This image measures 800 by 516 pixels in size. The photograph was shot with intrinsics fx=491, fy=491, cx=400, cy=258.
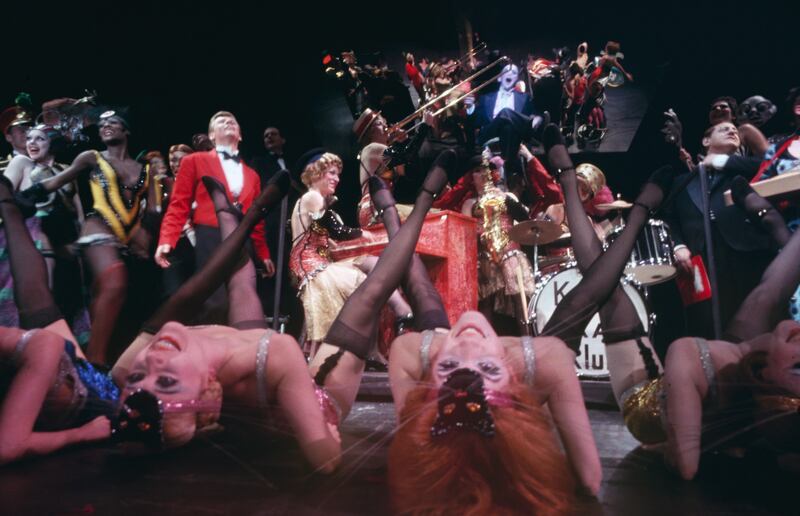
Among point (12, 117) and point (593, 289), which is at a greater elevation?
point (12, 117)

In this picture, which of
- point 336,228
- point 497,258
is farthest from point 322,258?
point 497,258

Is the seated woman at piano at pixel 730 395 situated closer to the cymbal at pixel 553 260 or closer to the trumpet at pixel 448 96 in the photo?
the cymbal at pixel 553 260

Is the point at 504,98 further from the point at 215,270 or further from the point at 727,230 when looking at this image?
the point at 215,270

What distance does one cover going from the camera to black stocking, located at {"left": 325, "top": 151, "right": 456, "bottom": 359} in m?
1.57

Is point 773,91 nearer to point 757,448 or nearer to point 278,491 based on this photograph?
point 757,448

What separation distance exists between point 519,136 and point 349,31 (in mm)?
2094

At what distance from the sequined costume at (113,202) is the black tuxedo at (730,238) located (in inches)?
131

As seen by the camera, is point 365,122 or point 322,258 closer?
point 322,258

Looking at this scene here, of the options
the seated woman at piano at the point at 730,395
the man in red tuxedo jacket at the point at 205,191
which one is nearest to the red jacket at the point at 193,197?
the man in red tuxedo jacket at the point at 205,191

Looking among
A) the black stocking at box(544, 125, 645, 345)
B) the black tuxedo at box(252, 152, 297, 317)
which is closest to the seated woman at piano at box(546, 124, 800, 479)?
the black stocking at box(544, 125, 645, 345)

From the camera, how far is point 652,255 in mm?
3742

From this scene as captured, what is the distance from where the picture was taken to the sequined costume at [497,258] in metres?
4.07

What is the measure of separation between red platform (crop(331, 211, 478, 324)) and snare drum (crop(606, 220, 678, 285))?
1.13 m

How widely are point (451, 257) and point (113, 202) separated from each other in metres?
2.32
